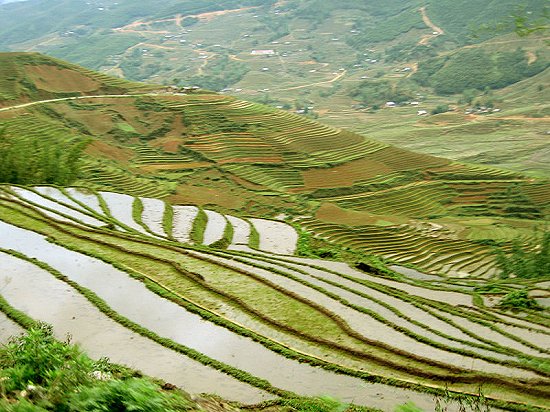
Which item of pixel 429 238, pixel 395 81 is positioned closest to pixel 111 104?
pixel 429 238

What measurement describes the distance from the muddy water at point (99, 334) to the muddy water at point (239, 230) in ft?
25.8

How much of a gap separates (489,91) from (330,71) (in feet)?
97.0

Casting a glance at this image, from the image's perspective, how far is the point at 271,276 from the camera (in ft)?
35.8

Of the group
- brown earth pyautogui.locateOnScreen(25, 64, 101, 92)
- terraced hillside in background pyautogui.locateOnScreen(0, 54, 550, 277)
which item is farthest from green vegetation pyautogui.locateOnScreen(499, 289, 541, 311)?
brown earth pyautogui.locateOnScreen(25, 64, 101, 92)

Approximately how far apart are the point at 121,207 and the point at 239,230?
399 cm

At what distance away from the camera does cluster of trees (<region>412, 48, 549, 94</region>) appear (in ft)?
274

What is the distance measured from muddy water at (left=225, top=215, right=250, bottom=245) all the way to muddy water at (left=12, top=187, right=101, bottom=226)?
427 centimetres

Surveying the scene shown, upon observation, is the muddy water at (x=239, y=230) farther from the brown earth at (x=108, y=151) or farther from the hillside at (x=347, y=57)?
the hillside at (x=347, y=57)

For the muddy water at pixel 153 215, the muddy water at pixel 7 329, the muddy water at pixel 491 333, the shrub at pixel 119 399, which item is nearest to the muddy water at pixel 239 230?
the muddy water at pixel 153 215

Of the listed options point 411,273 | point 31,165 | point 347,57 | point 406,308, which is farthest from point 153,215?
point 347,57

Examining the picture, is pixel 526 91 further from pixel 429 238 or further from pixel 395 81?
pixel 429 238

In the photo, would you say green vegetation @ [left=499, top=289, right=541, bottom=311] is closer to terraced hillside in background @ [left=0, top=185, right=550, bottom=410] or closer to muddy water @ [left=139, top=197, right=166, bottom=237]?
terraced hillside in background @ [left=0, top=185, right=550, bottom=410]

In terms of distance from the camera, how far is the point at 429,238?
2514cm

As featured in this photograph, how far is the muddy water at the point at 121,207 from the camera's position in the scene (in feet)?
56.4
